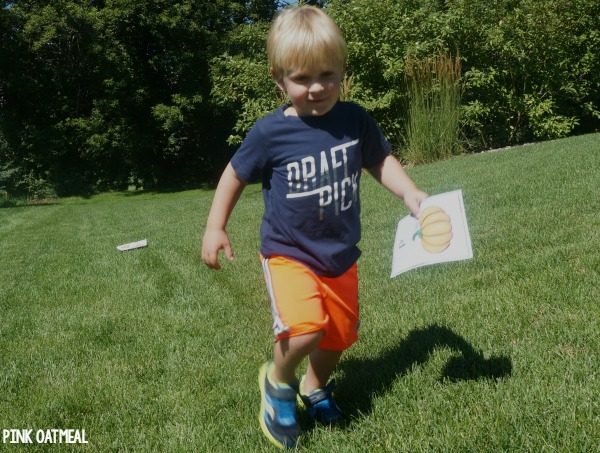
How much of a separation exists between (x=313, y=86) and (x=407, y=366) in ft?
4.52

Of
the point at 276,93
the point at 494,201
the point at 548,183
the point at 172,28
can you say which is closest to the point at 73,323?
the point at 494,201

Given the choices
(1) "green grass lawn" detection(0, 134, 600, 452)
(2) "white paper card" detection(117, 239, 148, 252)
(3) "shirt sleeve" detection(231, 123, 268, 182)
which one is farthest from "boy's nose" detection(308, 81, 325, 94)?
(2) "white paper card" detection(117, 239, 148, 252)

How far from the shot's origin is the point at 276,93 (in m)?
16.8

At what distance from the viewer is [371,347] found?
3162 millimetres

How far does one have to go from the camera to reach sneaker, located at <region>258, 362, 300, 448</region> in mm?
2303

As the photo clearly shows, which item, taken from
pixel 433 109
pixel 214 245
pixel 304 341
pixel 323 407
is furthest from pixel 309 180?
pixel 433 109

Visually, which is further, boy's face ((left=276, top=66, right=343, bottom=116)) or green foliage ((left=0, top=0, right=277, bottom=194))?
green foliage ((left=0, top=0, right=277, bottom=194))

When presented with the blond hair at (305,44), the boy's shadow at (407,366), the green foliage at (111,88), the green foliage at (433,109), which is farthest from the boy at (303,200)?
the green foliage at (111,88)

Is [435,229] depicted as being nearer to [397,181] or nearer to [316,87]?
[397,181]

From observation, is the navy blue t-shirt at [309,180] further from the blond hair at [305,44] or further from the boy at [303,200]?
the blond hair at [305,44]

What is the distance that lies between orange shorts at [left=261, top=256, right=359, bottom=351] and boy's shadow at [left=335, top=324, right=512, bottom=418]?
326 millimetres

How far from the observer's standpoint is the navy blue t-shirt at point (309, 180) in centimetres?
229

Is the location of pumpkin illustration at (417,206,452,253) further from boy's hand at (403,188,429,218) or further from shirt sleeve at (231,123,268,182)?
shirt sleeve at (231,123,268,182)

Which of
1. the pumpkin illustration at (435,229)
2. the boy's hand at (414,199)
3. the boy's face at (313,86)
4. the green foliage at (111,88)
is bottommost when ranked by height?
the green foliage at (111,88)
